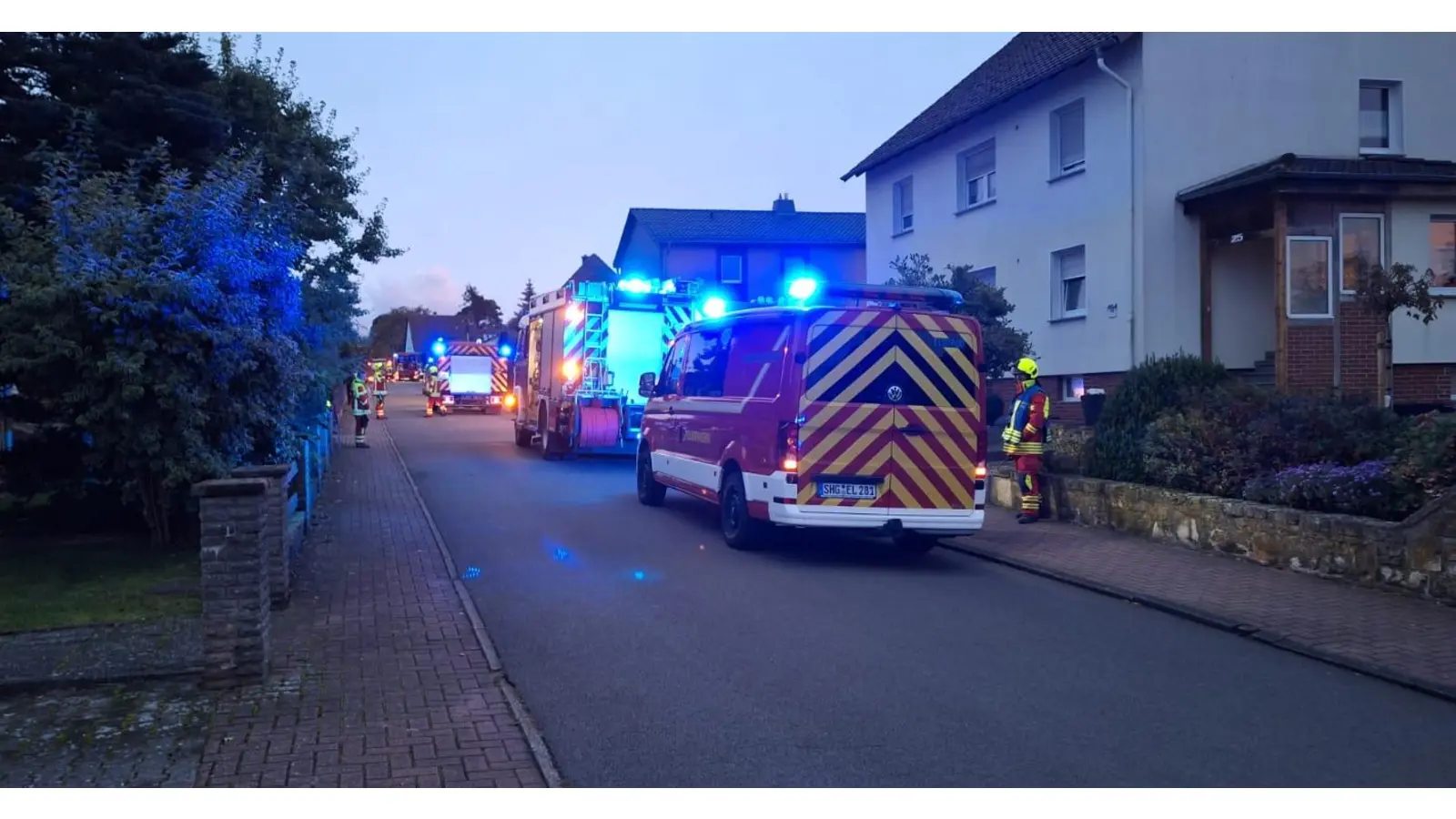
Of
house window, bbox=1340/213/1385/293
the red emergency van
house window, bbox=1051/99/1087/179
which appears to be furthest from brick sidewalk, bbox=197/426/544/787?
house window, bbox=1051/99/1087/179

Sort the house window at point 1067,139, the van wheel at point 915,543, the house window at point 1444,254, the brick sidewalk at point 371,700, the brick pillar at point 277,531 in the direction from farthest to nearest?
1. the house window at point 1067,139
2. the house window at point 1444,254
3. the van wheel at point 915,543
4. the brick pillar at point 277,531
5. the brick sidewalk at point 371,700

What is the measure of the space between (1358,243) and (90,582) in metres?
18.3

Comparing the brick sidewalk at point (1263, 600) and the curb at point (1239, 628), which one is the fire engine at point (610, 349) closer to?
the brick sidewalk at point (1263, 600)

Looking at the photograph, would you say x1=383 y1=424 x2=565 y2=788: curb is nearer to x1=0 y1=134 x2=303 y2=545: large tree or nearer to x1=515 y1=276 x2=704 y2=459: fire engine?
x1=0 y1=134 x2=303 y2=545: large tree

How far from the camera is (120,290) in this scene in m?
8.83

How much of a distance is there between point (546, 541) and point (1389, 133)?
1706 centimetres

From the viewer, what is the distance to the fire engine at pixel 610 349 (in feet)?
67.6

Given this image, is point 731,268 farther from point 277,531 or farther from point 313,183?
point 277,531

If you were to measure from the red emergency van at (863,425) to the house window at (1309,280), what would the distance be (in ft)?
32.4

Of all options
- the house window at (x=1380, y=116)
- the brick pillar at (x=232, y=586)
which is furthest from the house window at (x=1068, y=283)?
the brick pillar at (x=232, y=586)

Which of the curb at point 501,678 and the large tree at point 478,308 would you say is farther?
the large tree at point 478,308

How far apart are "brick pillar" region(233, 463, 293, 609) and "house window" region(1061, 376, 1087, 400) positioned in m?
15.9

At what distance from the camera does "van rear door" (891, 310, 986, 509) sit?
1091 centimetres

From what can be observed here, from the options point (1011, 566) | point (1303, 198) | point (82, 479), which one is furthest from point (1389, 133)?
point (82, 479)
